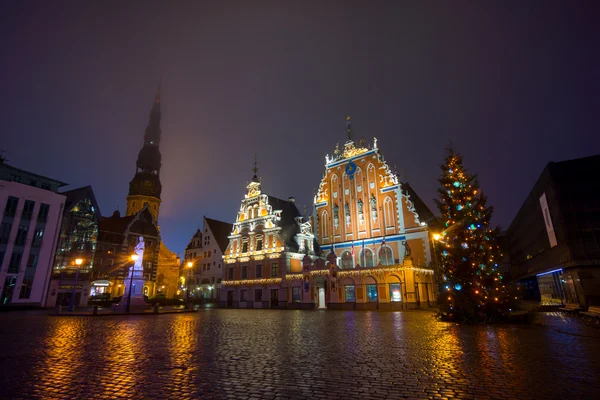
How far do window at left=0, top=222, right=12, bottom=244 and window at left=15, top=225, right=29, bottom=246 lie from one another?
91 cm

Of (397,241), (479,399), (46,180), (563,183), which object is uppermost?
(46,180)

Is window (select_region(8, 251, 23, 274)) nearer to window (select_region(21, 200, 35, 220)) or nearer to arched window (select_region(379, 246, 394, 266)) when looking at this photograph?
window (select_region(21, 200, 35, 220))

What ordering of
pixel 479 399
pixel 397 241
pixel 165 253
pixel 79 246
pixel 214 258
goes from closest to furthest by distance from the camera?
pixel 479 399
pixel 397 241
pixel 79 246
pixel 214 258
pixel 165 253

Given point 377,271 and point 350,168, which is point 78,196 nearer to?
point 350,168

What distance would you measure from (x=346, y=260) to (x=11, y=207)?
1537 inches

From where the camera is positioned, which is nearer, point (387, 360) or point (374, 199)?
point (387, 360)

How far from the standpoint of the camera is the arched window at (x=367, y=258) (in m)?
39.3

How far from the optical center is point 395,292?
34.8 meters

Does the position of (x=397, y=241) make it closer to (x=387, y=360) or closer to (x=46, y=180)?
(x=387, y=360)

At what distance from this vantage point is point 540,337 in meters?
12.3

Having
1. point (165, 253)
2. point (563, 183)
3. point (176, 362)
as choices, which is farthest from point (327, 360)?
point (165, 253)

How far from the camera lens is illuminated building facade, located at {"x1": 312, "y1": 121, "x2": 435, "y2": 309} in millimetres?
35156

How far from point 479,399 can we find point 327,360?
12.8 ft

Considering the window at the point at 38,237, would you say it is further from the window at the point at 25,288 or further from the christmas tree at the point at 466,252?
the christmas tree at the point at 466,252
